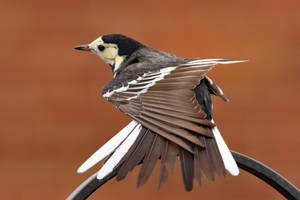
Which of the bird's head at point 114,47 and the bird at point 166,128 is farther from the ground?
the bird's head at point 114,47

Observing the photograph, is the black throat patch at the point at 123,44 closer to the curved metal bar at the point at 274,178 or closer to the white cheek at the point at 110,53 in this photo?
the white cheek at the point at 110,53

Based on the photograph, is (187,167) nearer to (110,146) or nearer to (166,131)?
(166,131)

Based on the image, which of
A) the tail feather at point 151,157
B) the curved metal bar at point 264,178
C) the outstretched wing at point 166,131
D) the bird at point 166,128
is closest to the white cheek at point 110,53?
the bird at point 166,128

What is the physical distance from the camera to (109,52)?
7.12 ft

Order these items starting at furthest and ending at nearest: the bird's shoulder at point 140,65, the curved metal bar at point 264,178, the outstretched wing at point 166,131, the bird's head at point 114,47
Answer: the bird's head at point 114,47
the bird's shoulder at point 140,65
the outstretched wing at point 166,131
the curved metal bar at point 264,178

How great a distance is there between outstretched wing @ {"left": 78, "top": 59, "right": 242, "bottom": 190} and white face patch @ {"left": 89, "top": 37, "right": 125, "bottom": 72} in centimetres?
42

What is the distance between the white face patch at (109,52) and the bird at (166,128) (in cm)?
26

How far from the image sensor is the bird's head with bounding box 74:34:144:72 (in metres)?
2.14

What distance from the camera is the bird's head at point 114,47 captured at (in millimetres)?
2139

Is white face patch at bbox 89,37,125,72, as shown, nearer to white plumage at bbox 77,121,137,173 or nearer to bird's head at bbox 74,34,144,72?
bird's head at bbox 74,34,144,72

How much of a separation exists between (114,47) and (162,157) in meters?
0.78

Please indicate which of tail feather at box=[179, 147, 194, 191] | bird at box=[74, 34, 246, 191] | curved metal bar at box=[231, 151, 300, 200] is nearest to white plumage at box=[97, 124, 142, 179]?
bird at box=[74, 34, 246, 191]

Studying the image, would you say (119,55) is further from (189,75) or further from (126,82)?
(189,75)

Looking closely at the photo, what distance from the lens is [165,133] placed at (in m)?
1.52
